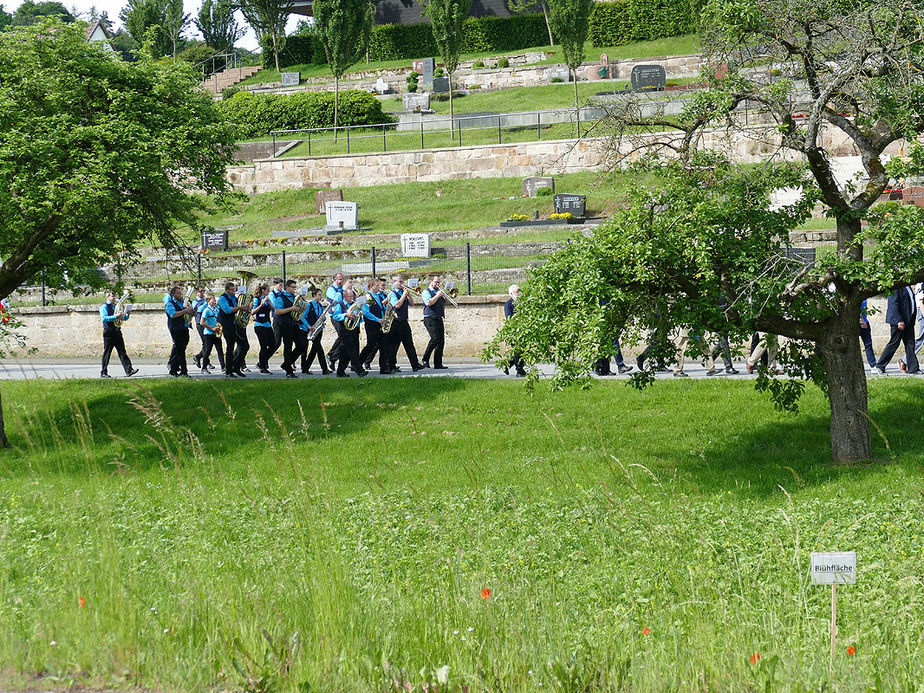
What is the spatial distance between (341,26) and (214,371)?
23444 mm

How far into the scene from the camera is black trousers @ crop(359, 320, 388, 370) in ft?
65.1

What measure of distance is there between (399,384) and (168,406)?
4.10 metres

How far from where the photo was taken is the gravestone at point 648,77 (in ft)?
135

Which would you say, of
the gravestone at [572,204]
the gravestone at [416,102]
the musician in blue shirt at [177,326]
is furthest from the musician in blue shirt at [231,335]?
the gravestone at [416,102]

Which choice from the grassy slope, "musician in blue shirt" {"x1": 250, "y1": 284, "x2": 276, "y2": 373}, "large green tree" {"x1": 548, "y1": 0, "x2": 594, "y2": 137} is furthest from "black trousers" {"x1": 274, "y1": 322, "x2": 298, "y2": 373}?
the grassy slope

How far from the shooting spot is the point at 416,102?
49.6m

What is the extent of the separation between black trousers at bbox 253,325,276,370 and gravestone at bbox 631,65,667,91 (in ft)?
82.4

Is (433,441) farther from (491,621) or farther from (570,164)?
(570,164)

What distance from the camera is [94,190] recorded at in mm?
13641

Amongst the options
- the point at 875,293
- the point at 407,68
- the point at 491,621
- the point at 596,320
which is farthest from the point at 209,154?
the point at 407,68

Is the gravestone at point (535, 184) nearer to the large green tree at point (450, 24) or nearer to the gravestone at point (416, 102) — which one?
the large green tree at point (450, 24)

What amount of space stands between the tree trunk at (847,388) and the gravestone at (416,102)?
126 feet

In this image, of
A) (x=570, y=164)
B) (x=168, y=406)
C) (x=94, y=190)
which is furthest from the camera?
(x=570, y=164)

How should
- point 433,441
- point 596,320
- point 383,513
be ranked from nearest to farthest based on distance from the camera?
point 383,513 → point 596,320 → point 433,441
